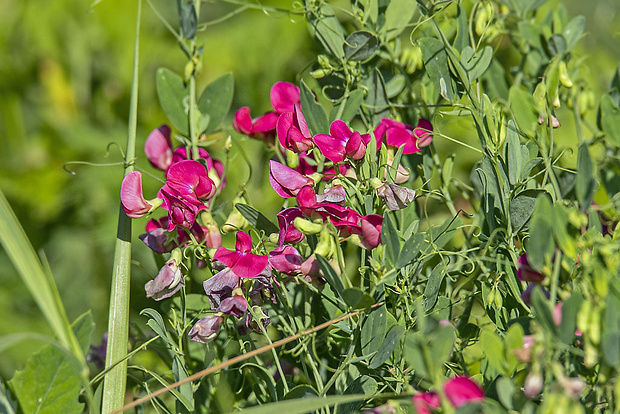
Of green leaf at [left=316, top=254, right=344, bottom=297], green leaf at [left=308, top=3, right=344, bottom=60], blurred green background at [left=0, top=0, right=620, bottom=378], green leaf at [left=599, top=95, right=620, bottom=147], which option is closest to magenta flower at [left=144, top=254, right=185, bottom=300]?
green leaf at [left=316, top=254, right=344, bottom=297]

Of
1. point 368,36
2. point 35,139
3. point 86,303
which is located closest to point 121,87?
point 35,139

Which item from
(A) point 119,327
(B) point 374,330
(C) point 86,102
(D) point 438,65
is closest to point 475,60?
(D) point 438,65

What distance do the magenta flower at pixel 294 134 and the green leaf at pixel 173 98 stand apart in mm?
170

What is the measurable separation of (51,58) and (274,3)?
0.71 meters

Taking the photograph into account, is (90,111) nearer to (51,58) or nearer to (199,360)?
(51,58)

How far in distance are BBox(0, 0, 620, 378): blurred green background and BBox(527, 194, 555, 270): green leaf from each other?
1.00 m

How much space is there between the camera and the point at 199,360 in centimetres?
59

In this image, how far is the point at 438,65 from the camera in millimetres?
532

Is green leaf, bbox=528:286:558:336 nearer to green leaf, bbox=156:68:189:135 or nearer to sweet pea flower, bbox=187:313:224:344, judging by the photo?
sweet pea flower, bbox=187:313:224:344

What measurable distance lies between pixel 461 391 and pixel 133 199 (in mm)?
295

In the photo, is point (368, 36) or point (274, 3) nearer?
point (368, 36)

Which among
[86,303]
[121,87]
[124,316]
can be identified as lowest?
[86,303]

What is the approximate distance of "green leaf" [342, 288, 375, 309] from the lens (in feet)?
1.32

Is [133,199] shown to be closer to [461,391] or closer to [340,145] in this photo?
[340,145]
